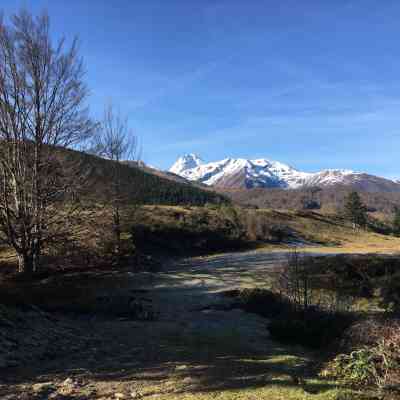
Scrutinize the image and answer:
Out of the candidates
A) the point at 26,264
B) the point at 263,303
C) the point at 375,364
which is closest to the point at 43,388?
the point at 375,364

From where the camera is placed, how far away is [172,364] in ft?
19.0

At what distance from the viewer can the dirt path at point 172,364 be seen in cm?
458

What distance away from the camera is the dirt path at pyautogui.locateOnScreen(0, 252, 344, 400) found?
4582 mm

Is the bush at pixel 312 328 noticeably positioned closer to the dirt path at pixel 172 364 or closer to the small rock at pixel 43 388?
the dirt path at pixel 172 364

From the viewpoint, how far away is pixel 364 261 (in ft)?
59.6

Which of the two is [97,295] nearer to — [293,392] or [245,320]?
[245,320]

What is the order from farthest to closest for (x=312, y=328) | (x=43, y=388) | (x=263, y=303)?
(x=263, y=303) → (x=312, y=328) → (x=43, y=388)

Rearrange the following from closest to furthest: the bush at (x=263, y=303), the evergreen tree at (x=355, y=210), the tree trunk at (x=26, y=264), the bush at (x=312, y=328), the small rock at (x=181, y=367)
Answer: the small rock at (x=181, y=367) → the bush at (x=312, y=328) → the bush at (x=263, y=303) → the tree trunk at (x=26, y=264) → the evergreen tree at (x=355, y=210)

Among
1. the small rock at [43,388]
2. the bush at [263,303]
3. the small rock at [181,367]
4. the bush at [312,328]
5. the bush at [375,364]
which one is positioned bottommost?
the bush at [263,303]

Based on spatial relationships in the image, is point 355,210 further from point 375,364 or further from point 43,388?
point 43,388

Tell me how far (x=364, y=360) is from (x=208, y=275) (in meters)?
15.6

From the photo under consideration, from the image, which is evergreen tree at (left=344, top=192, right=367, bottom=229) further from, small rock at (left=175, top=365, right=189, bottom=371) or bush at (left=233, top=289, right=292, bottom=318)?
small rock at (left=175, top=365, right=189, bottom=371)

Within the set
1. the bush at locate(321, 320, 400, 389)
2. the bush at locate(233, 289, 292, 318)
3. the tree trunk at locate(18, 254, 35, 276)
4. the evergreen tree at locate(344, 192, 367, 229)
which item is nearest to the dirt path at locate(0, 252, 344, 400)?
the bush at locate(321, 320, 400, 389)

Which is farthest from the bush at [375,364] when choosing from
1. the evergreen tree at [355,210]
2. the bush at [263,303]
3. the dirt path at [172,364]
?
the evergreen tree at [355,210]
